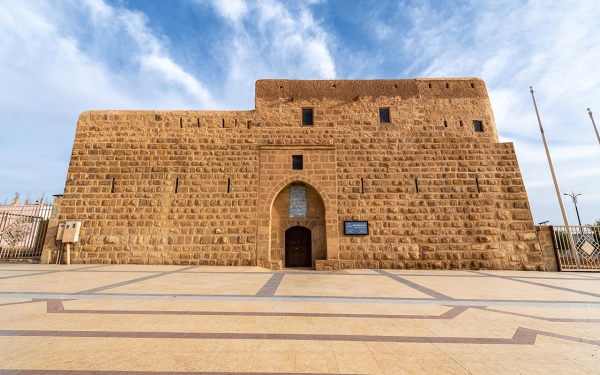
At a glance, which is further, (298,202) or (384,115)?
(384,115)

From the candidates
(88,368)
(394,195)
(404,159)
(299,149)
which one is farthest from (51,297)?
(404,159)

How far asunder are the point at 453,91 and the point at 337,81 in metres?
5.04

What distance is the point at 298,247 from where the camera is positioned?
10.2 metres

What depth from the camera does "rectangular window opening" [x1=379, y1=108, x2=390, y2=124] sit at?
36.0 feet

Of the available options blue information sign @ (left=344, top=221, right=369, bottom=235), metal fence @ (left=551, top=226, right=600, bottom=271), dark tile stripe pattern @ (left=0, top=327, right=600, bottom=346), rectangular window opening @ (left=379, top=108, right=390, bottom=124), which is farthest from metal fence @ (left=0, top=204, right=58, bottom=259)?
metal fence @ (left=551, top=226, right=600, bottom=271)

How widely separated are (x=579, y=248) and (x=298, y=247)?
10411 mm

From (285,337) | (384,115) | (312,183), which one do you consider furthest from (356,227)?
(285,337)

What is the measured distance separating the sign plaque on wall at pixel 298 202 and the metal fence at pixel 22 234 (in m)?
9.20

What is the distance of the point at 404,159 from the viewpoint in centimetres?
1045

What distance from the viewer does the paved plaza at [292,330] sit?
2.17 m

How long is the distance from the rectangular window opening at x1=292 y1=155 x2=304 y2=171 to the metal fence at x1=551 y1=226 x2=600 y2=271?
9703 mm

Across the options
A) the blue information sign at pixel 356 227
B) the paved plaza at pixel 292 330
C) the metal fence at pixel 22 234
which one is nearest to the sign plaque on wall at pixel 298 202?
the blue information sign at pixel 356 227

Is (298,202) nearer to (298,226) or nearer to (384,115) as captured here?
(298,226)

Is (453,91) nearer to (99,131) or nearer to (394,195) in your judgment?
(394,195)
